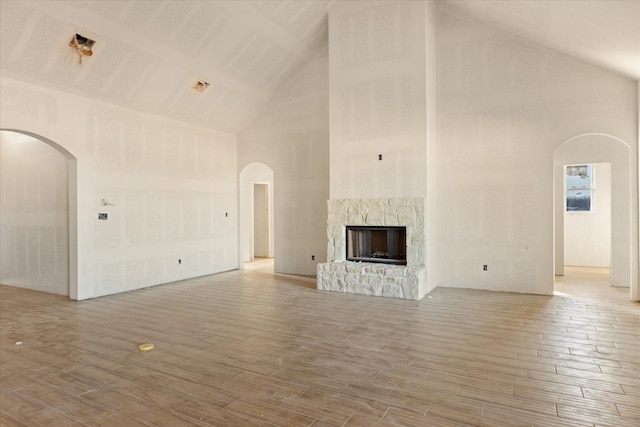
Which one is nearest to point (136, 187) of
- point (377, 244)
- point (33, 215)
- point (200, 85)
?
point (33, 215)

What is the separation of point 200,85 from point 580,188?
884cm

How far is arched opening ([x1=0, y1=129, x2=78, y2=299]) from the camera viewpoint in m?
5.99

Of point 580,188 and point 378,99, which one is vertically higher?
point 378,99

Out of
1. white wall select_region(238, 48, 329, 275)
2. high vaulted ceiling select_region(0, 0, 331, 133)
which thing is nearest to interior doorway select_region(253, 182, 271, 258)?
white wall select_region(238, 48, 329, 275)

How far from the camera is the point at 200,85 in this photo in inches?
271

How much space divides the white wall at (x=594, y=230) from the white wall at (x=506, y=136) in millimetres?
2302

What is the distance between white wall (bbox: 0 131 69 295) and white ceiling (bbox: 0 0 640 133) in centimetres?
175

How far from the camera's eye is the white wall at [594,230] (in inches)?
332

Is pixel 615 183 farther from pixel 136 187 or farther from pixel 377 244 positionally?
pixel 136 187

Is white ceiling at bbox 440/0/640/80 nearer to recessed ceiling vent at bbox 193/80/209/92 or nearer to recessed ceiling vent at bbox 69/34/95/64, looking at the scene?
recessed ceiling vent at bbox 193/80/209/92

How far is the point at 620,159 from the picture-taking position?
6691 millimetres

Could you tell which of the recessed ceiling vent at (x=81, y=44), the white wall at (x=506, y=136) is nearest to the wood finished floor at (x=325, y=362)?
the white wall at (x=506, y=136)

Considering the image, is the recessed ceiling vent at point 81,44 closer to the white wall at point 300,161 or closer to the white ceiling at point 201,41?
the white ceiling at point 201,41

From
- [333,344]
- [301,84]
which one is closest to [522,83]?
[301,84]
